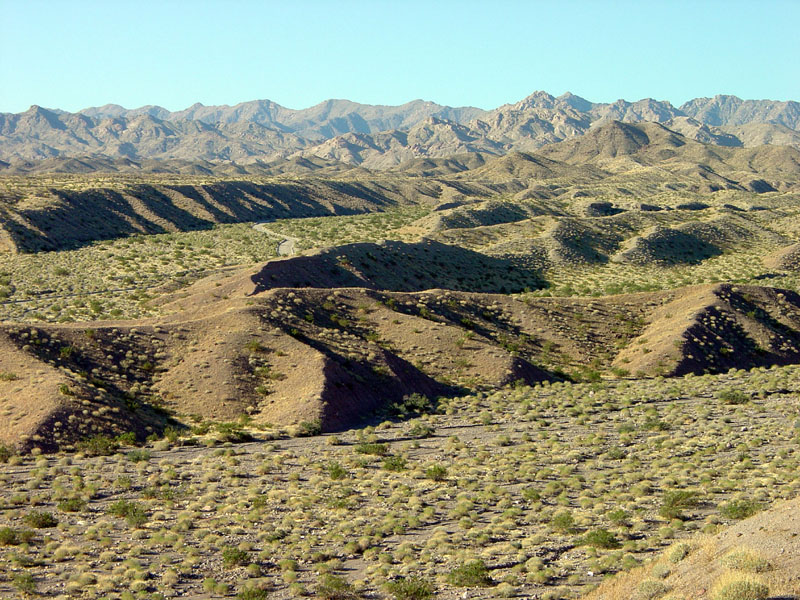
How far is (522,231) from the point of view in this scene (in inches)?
3996

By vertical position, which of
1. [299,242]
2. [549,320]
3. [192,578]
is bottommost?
[192,578]

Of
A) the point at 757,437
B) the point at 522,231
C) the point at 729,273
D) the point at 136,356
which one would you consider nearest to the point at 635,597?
the point at 757,437

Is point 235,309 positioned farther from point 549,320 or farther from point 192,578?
point 192,578

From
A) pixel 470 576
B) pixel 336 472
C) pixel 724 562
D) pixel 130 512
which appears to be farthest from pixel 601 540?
pixel 130 512

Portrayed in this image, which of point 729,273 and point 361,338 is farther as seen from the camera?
point 729,273

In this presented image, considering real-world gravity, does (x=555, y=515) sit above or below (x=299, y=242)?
below

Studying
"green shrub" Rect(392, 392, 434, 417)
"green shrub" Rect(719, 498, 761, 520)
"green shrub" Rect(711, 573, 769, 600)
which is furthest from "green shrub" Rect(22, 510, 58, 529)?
"green shrub" Rect(719, 498, 761, 520)

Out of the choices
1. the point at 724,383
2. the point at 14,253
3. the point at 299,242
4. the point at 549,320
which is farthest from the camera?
the point at 299,242

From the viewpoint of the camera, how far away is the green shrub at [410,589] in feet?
56.6

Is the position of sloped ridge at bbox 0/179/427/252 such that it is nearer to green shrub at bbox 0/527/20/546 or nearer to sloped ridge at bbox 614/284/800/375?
sloped ridge at bbox 614/284/800/375

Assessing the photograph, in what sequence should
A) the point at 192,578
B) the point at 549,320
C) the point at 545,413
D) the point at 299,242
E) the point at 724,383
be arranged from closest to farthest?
the point at 192,578
the point at 545,413
the point at 724,383
the point at 549,320
the point at 299,242

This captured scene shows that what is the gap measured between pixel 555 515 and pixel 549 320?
104 ft

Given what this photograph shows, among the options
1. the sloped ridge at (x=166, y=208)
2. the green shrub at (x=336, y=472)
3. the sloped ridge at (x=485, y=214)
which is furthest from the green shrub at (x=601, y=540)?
the sloped ridge at (x=485, y=214)

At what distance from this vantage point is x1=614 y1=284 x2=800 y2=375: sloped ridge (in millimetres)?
47781
